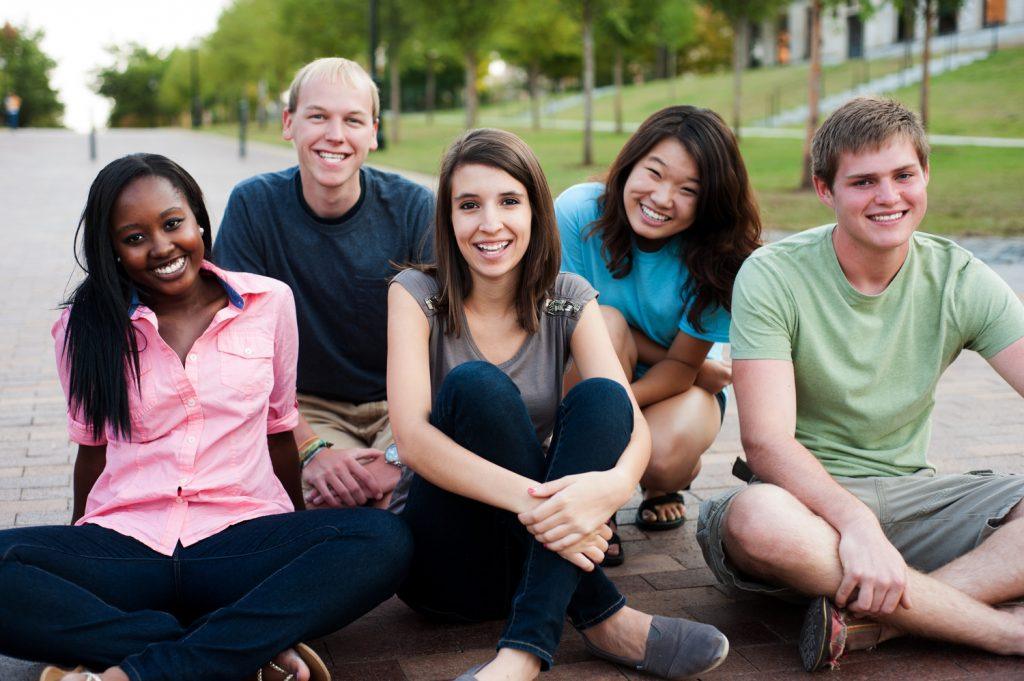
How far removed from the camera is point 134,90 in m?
102

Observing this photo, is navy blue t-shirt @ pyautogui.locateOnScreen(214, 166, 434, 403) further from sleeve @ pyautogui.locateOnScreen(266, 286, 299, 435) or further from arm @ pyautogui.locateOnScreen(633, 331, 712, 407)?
arm @ pyautogui.locateOnScreen(633, 331, 712, 407)

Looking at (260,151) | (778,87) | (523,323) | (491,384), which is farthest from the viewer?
(778,87)

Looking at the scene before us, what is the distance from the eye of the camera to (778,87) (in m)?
40.3

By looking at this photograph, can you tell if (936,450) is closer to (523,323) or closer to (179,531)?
(523,323)

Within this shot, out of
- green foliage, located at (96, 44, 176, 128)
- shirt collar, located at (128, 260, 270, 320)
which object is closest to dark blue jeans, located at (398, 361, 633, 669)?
shirt collar, located at (128, 260, 270, 320)

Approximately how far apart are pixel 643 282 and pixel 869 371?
3.30 feet

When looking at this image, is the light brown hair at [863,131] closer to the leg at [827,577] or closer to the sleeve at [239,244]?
the leg at [827,577]

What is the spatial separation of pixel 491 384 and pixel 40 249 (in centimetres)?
1075

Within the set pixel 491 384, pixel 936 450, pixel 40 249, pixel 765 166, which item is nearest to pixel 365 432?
pixel 491 384

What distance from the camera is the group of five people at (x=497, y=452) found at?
107 inches

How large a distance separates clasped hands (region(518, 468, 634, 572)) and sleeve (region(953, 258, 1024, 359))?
1230 millimetres

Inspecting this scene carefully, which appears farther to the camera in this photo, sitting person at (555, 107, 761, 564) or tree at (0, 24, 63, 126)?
tree at (0, 24, 63, 126)

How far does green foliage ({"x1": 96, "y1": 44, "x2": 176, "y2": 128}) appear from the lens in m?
102

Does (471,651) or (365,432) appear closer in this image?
(471,651)
